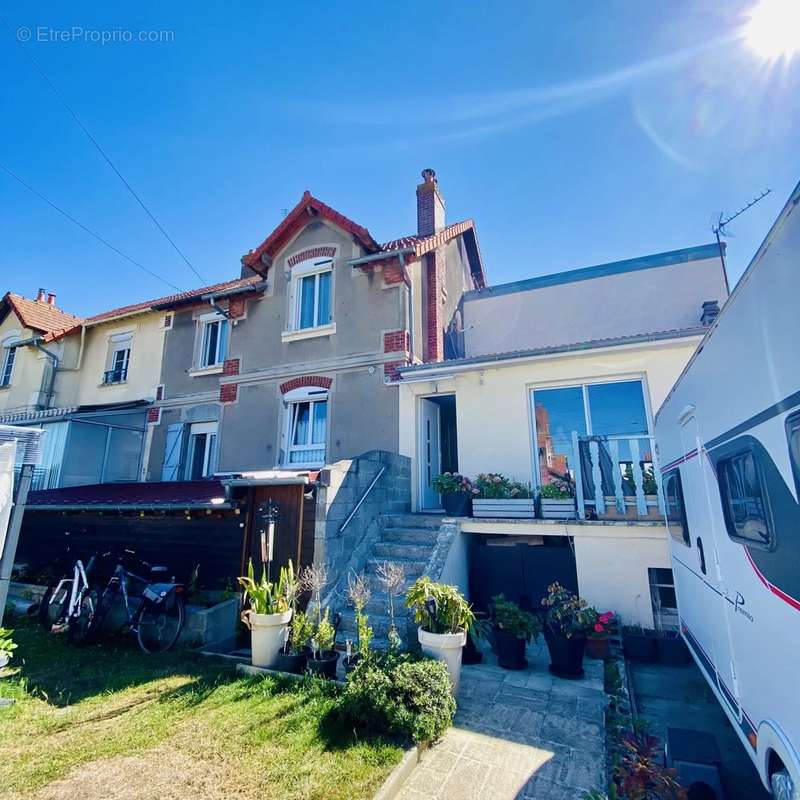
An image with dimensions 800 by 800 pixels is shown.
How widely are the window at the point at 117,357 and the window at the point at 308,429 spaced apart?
7.35 metres

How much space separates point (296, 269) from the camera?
12070mm

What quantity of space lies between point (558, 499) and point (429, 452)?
135 inches

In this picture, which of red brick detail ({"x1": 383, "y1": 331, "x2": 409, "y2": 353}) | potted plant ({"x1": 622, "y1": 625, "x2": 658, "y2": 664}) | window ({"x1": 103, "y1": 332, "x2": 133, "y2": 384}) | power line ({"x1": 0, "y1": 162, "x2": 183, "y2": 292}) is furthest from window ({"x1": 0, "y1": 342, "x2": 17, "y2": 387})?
potted plant ({"x1": 622, "y1": 625, "x2": 658, "y2": 664})

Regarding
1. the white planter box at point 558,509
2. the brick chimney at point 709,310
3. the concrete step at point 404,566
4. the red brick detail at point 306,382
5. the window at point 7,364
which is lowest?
the concrete step at point 404,566

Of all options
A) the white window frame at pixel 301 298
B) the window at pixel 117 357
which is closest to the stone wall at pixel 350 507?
the white window frame at pixel 301 298

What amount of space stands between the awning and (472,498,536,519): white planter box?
14.5 ft

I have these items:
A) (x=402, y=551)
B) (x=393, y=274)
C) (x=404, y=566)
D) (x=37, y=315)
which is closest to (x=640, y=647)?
(x=404, y=566)

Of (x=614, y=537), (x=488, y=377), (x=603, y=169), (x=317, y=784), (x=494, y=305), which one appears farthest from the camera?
(x=494, y=305)

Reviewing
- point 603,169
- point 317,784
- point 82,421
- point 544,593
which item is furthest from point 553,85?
point 82,421

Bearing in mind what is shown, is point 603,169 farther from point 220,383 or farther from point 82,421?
point 82,421

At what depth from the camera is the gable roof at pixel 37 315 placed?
16.1 m

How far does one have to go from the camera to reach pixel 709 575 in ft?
12.4

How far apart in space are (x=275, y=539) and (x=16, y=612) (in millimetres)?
5797

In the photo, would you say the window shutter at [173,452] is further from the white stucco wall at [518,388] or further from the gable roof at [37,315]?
the white stucco wall at [518,388]
